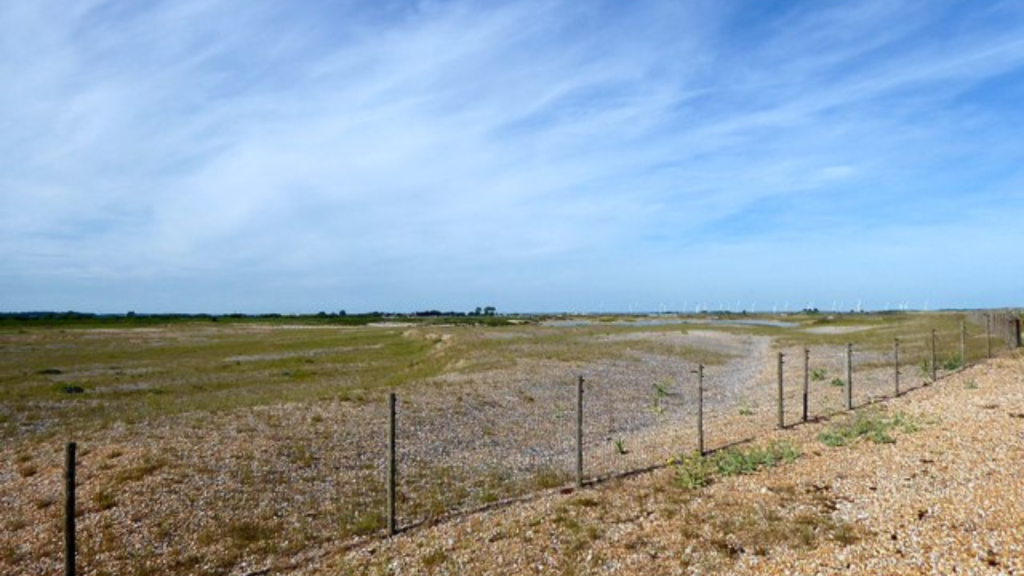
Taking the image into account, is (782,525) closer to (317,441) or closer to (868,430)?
(868,430)

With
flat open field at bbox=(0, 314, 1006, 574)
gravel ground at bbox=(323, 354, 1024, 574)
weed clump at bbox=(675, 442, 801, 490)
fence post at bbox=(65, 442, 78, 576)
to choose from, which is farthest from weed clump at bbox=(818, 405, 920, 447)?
fence post at bbox=(65, 442, 78, 576)

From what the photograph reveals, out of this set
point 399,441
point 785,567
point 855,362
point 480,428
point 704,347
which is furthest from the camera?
point 704,347

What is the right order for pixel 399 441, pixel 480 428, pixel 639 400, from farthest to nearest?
pixel 639 400 < pixel 480 428 < pixel 399 441

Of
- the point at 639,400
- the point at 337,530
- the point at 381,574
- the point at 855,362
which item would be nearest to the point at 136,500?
the point at 337,530

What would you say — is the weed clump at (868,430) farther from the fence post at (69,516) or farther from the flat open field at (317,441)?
the fence post at (69,516)

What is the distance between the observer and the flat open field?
42.4ft

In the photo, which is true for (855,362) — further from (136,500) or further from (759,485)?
(136,500)

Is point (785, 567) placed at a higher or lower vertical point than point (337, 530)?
higher

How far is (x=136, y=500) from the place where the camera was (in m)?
14.4

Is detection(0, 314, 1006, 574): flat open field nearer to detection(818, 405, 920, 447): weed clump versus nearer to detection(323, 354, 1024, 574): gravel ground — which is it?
detection(323, 354, 1024, 574): gravel ground

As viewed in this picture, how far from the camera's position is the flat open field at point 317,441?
1293 centimetres

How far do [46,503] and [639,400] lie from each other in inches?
897

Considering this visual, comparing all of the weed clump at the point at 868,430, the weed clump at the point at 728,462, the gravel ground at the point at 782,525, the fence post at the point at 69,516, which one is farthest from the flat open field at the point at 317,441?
the weed clump at the point at 868,430

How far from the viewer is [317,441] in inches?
790
